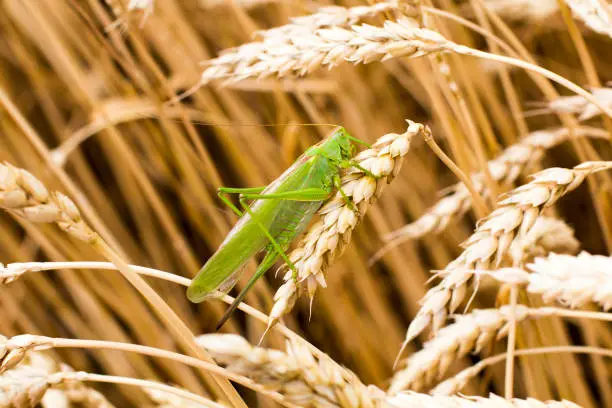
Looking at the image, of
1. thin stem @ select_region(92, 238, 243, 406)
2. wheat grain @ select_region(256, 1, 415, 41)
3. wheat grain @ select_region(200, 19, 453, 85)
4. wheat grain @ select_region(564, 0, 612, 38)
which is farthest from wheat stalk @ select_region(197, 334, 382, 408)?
wheat grain @ select_region(564, 0, 612, 38)

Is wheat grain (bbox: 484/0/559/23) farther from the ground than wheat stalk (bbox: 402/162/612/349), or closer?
farther from the ground

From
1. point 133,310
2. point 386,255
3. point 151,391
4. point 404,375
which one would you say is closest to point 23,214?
point 151,391

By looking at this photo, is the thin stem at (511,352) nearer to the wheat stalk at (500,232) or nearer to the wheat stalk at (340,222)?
the wheat stalk at (500,232)

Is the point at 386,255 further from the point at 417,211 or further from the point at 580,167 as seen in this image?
the point at 580,167

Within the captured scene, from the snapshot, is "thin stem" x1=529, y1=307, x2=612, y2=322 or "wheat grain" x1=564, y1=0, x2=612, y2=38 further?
"wheat grain" x1=564, y1=0, x2=612, y2=38

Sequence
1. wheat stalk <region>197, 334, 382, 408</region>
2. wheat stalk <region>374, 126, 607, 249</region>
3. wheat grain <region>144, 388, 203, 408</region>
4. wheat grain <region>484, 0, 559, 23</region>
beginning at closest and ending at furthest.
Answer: wheat stalk <region>197, 334, 382, 408</region>, wheat grain <region>144, 388, 203, 408</region>, wheat stalk <region>374, 126, 607, 249</region>, wheat grain <region>484, 0, 559, 23</region>

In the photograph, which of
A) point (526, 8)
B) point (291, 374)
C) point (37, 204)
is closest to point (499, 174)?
point (526, 8)

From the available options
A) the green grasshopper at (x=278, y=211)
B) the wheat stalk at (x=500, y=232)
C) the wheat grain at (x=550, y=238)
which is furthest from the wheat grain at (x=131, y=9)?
the wheat grain at (x=550, y=238)

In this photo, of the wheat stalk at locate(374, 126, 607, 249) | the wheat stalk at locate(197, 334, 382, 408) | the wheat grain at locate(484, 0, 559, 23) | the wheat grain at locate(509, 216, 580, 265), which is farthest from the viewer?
the wheat grain at locate(484, 0, 559, 23)

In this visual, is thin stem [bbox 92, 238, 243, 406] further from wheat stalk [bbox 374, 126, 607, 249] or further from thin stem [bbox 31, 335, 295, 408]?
wheat stalk [bbox 374, 126, 607, 249]
